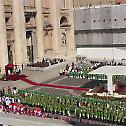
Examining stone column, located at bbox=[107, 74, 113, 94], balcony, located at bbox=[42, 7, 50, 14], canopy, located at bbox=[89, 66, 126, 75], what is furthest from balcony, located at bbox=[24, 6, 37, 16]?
stone column, located at bbox=[107, 74, 113, 94]

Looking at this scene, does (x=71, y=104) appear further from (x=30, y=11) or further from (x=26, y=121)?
(x=30, y=11)

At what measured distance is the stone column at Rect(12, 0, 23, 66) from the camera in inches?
2078

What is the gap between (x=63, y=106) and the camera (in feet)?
104

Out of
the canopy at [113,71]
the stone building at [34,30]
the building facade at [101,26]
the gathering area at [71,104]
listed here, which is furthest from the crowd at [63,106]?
the building facade at [101,26]

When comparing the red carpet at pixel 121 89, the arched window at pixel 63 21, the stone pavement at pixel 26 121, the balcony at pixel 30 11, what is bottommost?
the stone pavement at pixel 26 121

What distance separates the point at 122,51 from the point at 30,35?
59.3 ft

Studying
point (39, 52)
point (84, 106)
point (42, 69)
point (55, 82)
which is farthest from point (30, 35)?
point (84, 106)

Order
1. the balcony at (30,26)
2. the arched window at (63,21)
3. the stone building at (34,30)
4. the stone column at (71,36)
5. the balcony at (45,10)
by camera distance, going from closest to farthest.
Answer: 1. the stone building at (34,30)
2. the balcony at (30,26)
3. the balcony at (45,10)
4. the arched window at (63,21)
5. the stone column at (71,36)

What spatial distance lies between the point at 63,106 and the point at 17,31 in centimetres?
2386

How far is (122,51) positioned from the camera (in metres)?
67.1

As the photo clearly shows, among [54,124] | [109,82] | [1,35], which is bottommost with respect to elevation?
[54,124]

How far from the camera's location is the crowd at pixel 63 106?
29.1 m

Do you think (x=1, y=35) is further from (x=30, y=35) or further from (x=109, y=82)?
(x=109, y=82)

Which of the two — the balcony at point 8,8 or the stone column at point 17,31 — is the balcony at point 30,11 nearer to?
the stone column at point 17,31
